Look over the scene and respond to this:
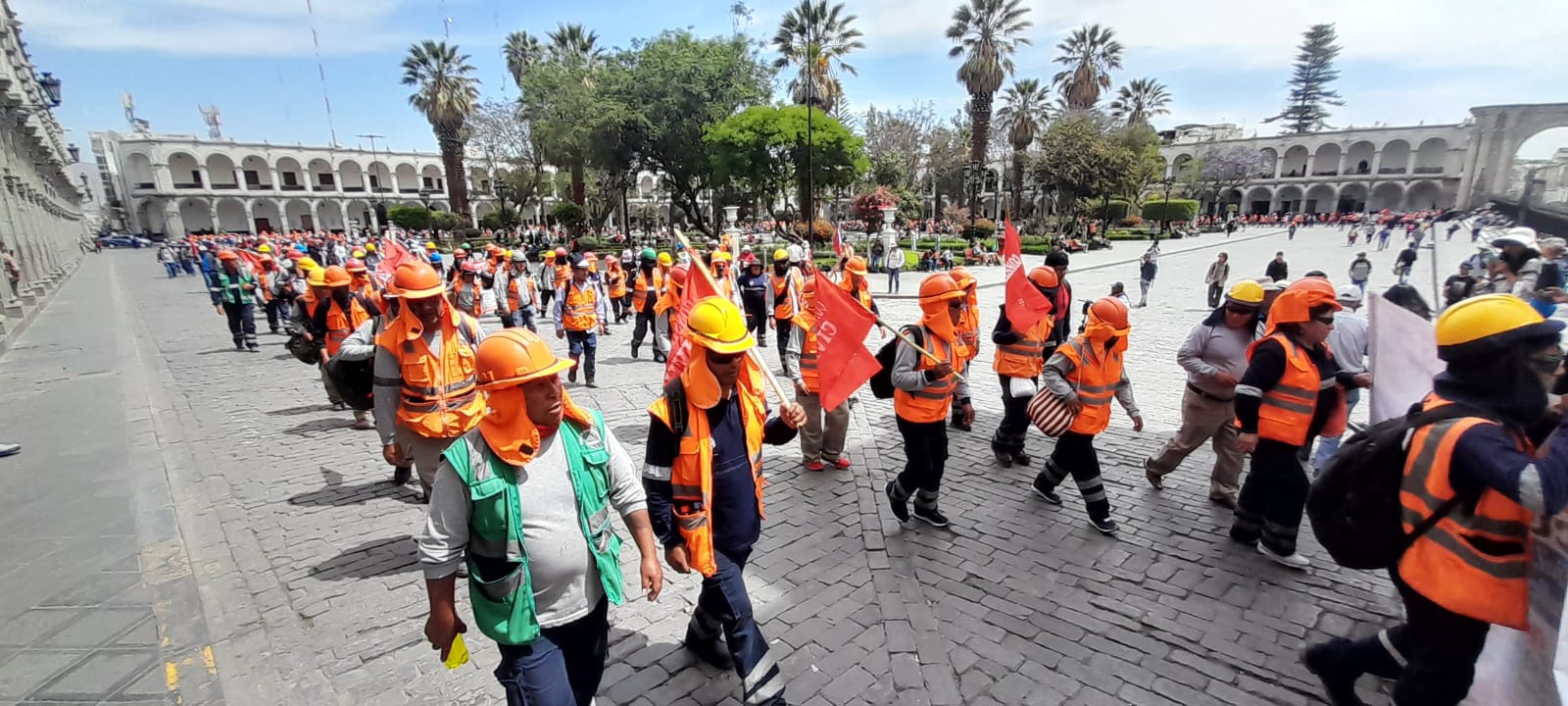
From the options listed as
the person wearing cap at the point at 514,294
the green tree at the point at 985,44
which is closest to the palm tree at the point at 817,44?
the green tree at the point at 985,44

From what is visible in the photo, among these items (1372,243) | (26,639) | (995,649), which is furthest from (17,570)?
(1372,243)

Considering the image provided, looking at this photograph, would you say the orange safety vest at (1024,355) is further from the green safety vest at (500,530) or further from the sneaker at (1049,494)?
the green safety vest at (500,530)

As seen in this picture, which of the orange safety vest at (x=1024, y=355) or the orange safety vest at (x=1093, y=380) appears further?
the orange safety vest at (x=1024, y=355)

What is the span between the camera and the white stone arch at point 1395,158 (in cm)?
6306

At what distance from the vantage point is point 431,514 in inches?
→ 86.5

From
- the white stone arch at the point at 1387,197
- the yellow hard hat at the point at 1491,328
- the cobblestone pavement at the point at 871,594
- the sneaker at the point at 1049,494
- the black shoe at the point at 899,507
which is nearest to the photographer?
the yellow hard hat at the point at 1491,328

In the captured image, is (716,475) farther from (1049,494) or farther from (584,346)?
(584,346)

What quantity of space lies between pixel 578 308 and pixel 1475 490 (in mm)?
8141

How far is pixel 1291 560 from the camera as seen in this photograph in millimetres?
4355

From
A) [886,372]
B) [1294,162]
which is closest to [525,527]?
[886,372]

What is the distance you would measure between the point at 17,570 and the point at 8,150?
25.5 metres

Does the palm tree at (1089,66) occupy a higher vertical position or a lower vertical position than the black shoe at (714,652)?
higher

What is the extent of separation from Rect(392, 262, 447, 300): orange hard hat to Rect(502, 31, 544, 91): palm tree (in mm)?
48665

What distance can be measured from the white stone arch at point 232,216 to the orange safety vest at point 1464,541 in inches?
3170
